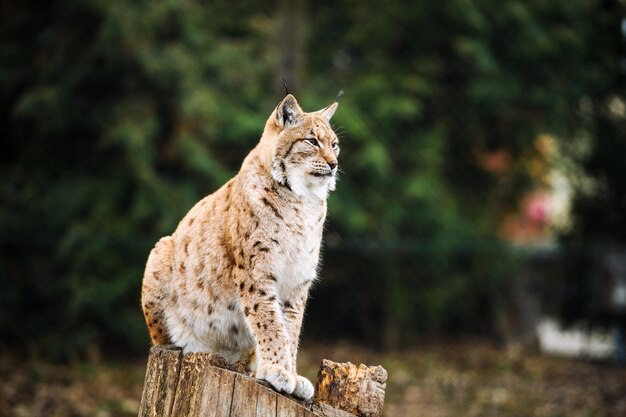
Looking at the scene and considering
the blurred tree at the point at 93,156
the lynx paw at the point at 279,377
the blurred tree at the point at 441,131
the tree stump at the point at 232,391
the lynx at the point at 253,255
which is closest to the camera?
the tree stump at the point at 232,391

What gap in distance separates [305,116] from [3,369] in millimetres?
5519

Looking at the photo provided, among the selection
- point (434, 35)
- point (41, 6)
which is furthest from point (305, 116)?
point (434, 35)

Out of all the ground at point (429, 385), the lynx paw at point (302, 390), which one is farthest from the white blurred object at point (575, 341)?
the lynx paw at point (302, 390)

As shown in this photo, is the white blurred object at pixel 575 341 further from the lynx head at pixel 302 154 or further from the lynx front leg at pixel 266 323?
the lynx front leg at pixel 266 323

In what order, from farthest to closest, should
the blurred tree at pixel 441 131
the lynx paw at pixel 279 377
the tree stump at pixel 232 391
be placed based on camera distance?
the blurred tree at pixel 441 131, the lynx paw at pixel 279 377, the tree stump at pixel 232 391

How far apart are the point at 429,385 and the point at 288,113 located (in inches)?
213

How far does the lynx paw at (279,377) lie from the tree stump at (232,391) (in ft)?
0.22

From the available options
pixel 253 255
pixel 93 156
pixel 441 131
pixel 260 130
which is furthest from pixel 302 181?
pixel 441 131

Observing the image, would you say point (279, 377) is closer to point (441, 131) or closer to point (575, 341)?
point (441, 131)

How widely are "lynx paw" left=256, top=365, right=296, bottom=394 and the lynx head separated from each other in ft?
2.94

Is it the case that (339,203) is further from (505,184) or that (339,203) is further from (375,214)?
(505,184)

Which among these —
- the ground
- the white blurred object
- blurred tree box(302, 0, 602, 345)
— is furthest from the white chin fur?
the white blurred object

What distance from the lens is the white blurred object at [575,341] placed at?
1012 centimetres

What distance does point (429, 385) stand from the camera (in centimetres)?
862
